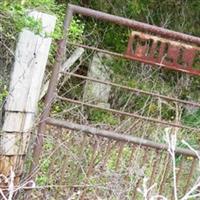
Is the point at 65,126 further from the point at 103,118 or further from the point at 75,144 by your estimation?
the point at 103,118

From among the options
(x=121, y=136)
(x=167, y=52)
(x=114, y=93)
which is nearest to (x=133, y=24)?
(x=167, y=52)

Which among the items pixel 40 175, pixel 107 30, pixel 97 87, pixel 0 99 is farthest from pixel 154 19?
pixel 0 99

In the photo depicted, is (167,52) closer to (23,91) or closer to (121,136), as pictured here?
(121,136)

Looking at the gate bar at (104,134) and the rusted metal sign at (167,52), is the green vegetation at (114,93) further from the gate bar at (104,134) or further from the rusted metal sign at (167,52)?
the rusted metal sign at (167,52)

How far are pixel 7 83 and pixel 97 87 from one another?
3.43 m

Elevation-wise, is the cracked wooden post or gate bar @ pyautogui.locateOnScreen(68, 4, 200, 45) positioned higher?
gate bar @ pyautogui.locateOnScreen(68, 4, 200, 45)

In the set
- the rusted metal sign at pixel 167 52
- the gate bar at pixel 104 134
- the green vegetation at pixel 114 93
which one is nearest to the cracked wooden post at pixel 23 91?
the green vegetation at pixel 114 93

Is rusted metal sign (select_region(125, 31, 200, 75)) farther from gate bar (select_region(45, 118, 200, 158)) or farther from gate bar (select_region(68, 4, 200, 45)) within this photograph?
gate bar (select_region(45, 118, 200, 158))

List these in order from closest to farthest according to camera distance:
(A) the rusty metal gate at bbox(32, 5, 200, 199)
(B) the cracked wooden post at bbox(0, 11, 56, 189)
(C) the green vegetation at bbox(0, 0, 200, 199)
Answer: (B) the cracked wooden post at bbox(0, 11, 56, 189) < (A) the rusty metal gate at bbox(32, 5, 200, 199) < (C) the green vegetation at bbox(0, 0, 200, 199)

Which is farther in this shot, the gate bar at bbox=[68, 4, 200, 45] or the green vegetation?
the green vegetation

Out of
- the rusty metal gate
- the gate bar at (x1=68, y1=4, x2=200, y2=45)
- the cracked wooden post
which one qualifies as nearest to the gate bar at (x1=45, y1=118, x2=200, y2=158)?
the rusty metal gate

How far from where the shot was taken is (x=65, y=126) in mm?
3699

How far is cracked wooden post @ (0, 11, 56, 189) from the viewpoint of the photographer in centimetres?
351

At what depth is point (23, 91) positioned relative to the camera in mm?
3582
